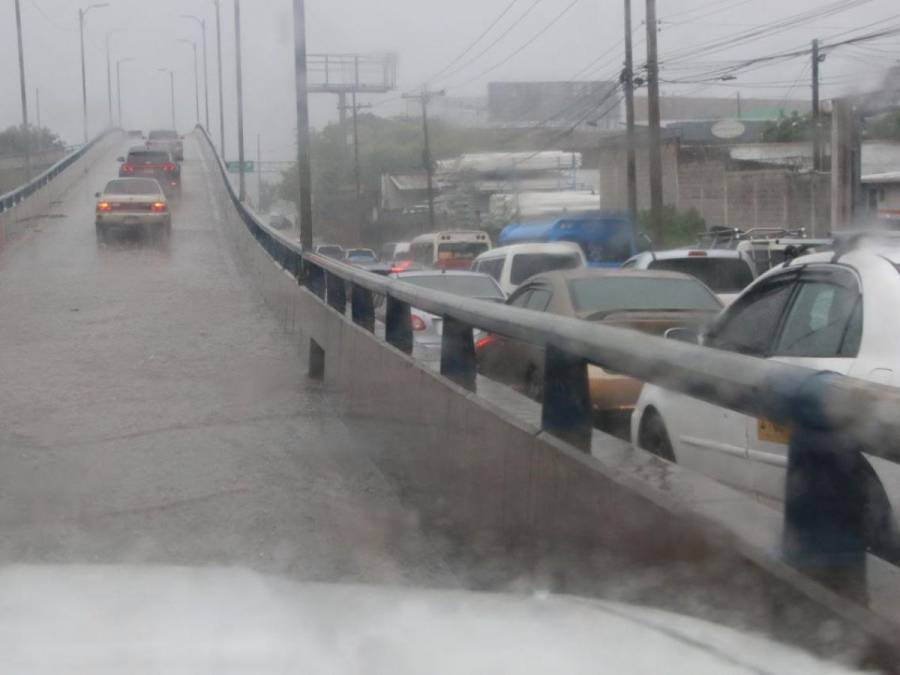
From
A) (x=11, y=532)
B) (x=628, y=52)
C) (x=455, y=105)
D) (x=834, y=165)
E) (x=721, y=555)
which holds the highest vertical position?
(x=628, y=52)

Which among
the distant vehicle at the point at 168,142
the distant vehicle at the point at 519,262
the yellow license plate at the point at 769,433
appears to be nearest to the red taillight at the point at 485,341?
the distant vehicle at the point at 519,262

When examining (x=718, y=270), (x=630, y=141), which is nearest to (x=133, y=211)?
(x=718, y=270)

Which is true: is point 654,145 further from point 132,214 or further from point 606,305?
point 132,214

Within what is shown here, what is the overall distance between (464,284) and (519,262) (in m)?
1.58

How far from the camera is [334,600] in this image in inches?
213

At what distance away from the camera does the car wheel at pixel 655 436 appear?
7504 mm

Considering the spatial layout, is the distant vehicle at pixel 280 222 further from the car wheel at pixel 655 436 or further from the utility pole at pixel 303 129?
the car wheel at pixel 655 436

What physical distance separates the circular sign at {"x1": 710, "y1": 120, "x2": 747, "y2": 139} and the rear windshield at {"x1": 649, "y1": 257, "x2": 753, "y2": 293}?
4.24 meters

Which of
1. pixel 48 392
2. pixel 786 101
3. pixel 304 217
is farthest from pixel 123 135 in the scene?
pixel 786 101

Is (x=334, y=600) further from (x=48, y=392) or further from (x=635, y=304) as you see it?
(x=48, y=392)

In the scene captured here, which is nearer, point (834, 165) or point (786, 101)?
point (834, 165)

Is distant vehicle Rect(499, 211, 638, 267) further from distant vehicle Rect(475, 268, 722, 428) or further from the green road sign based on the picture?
the green road sign

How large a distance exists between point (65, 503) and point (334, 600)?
9.81ft

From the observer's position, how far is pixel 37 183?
4781 cm
